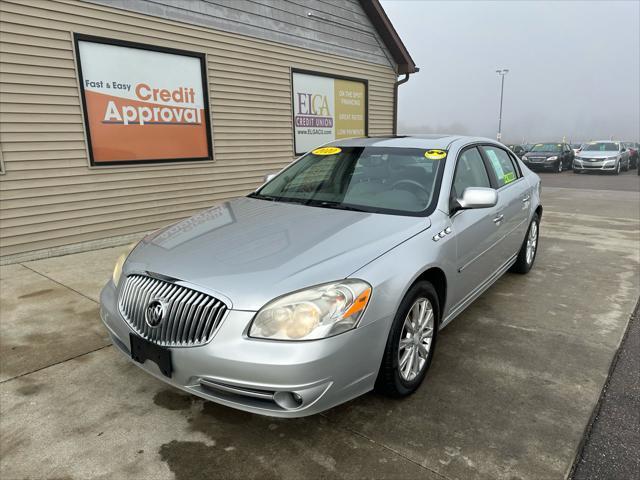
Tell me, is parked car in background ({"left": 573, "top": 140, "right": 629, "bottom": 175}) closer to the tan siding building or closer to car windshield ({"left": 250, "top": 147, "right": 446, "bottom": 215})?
the tan siding building

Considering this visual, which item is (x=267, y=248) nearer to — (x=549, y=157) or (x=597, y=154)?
(x=549, y=157)

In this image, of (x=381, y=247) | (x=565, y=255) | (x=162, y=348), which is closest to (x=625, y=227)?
(x=565, y=255)

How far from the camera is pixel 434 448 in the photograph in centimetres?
222

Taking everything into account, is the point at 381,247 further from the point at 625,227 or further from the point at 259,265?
the point at 625,227

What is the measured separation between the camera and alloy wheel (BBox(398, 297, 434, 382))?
2.53 m

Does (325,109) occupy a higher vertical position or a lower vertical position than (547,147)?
higher

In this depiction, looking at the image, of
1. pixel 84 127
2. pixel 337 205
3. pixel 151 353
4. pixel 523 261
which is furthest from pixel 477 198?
pixel 84 127

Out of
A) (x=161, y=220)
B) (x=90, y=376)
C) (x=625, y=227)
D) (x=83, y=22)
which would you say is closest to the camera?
(x=90, y=376)

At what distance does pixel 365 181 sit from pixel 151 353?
1.87m

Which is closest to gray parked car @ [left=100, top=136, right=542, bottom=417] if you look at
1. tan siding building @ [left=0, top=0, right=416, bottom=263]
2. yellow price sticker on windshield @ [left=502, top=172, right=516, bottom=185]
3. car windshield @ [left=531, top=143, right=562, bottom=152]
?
yellow price sticker on windshield @ [left=502, top=172, right=516, bottom=185]

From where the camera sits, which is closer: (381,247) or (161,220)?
(381,247)

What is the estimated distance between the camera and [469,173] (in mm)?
3523

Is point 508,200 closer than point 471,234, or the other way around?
point 471,234

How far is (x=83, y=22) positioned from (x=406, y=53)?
7.33m
